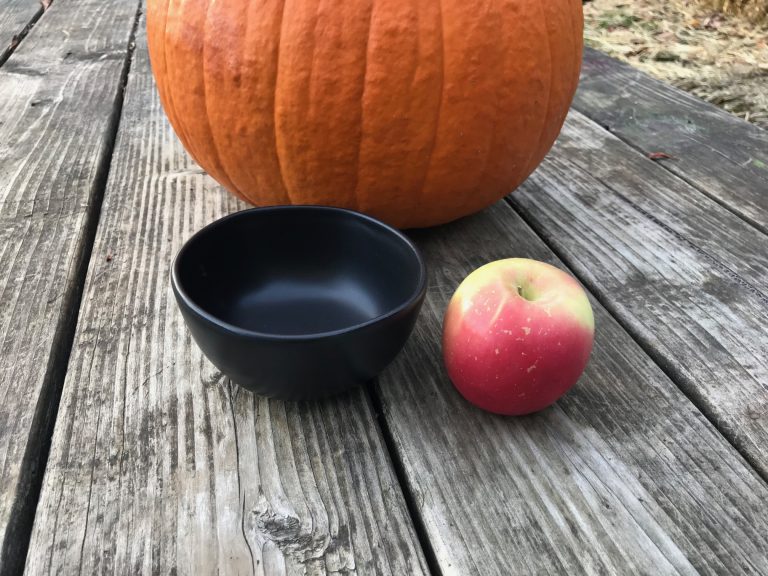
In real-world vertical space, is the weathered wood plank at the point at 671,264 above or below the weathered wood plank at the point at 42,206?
below

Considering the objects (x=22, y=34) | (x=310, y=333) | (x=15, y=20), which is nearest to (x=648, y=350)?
(x=310, y=333)

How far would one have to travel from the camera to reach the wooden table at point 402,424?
0.49 m

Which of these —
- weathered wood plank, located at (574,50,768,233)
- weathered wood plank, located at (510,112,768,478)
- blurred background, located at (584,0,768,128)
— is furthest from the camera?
blurred background, located at (584,0,768,128)

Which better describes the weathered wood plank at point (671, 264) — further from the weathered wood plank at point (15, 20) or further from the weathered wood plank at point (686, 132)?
the weathered wood plank at point (15, 20)

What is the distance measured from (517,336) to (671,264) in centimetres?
39

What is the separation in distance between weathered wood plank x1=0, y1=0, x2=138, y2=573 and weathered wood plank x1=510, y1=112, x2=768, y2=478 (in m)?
0.61

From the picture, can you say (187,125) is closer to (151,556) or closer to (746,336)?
(151,556)

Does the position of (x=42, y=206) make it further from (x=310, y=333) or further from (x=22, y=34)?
(x=22, y=34)

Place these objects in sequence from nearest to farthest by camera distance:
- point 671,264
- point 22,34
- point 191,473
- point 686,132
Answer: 1. point 191,473
2. point 671,264
3. point 686,132
4. point 22,34

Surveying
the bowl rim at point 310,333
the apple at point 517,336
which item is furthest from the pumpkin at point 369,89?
the apple at point 517,336

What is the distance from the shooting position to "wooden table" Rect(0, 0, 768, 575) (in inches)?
19.3

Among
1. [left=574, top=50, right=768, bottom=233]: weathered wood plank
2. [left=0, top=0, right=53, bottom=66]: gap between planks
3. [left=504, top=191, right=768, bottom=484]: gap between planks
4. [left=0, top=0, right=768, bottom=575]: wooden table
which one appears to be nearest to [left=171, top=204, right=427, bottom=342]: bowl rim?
[left=0, top=0, right=768, bottom=575]: wooden table

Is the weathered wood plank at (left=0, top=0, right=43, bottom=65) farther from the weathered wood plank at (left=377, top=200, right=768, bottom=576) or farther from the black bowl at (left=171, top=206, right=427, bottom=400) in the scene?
the weathered wood plank at (left=377, top=200, right=768, bottom=576)

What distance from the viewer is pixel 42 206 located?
93 cm
